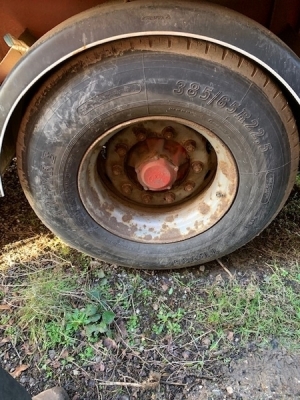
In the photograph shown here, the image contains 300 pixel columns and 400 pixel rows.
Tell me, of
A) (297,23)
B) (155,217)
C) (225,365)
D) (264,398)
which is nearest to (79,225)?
(155,217)

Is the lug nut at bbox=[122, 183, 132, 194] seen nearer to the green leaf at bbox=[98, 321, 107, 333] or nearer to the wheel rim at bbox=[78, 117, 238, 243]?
the wheel rim at bbox=[78, 117, 238, 243]

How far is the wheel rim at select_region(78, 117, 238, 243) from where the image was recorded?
7.36 feet

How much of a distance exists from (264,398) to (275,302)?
0.50 metres

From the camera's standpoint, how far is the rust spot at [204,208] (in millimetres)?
2369

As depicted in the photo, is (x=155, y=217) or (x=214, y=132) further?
(x=155, y=217)

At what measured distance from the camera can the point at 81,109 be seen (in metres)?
1.97

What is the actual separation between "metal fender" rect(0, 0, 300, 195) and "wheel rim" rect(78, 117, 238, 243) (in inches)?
15.4

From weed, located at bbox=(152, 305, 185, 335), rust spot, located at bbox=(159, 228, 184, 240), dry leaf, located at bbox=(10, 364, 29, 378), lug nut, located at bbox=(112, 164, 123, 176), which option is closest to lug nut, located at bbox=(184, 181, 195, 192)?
rust spot, located at bbox=(159, 228, 184, 240)

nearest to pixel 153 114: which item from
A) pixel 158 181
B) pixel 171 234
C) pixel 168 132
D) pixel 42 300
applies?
pixel 168 132

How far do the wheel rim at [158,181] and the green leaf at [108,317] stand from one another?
14.9 inches

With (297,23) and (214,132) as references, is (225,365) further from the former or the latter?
(297,23)

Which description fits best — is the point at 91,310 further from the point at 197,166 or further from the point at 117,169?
the point at 197,166

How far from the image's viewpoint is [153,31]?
5.96 feet

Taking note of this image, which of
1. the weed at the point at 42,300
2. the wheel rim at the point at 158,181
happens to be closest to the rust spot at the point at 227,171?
the wheel rim at the point at 158,181
